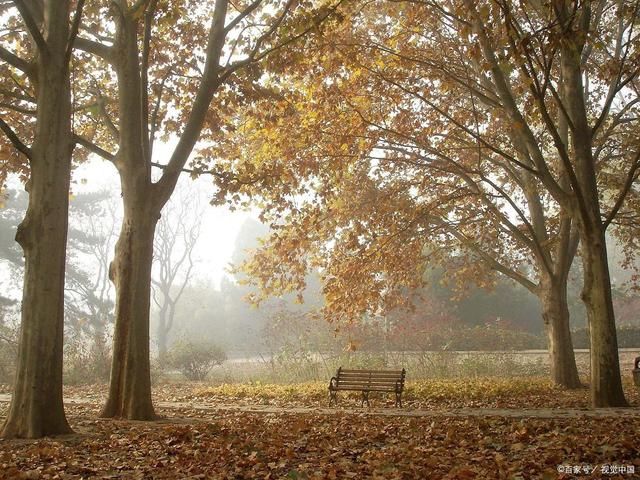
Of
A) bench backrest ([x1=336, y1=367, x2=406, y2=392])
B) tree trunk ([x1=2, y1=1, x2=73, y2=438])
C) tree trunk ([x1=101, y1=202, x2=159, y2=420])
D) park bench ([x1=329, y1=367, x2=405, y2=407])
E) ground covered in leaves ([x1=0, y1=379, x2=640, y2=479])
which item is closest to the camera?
ground covered in leaves ([x1=0, y1=379, x2=640, y2=479])

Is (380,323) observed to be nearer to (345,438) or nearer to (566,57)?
(566,57)

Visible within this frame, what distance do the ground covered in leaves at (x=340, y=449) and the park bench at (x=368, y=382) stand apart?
2.04m

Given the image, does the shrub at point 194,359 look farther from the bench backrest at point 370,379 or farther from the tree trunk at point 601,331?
the tree trunk at point 601,331

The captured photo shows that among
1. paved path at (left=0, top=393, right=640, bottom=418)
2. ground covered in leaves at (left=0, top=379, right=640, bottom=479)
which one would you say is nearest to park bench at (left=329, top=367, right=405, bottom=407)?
paved path at (left=0, top=393, right=640, bottom=418)

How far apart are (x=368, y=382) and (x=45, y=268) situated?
22.2 ft

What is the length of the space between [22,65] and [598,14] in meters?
11.8

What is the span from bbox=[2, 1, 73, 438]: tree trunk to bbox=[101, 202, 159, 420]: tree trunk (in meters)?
1.63

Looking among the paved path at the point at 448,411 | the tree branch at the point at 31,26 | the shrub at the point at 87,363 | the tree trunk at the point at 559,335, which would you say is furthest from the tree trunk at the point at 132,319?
the shrub at the point at 87,363

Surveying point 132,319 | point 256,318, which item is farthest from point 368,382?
point 256,318

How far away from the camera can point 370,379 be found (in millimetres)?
11750

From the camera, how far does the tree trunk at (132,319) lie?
30.0 ft

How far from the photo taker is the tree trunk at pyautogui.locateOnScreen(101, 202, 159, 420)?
30.0 ft

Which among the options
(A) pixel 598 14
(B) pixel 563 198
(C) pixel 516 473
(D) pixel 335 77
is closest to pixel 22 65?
(D) pixel 335 77

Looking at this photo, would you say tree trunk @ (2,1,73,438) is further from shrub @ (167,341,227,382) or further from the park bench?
shrub @ (167,341,227,382)
